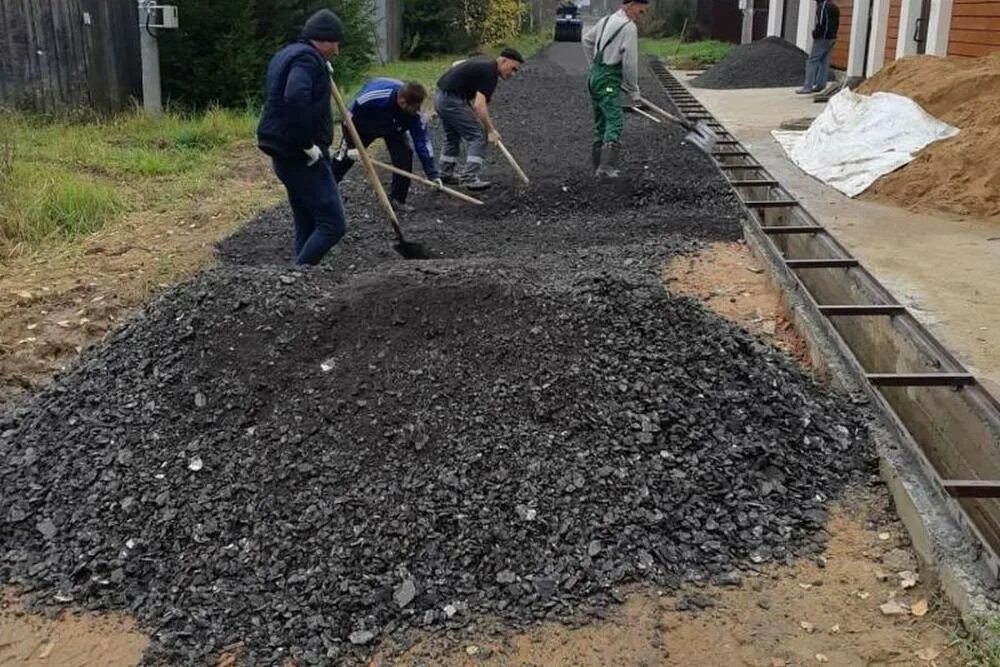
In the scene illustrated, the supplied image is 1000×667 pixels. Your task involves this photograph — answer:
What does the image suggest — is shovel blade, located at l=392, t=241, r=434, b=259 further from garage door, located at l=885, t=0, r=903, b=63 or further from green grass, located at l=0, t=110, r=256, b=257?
garage door, located at l=885, t=0, r=903, b=63

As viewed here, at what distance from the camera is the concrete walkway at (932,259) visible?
469 centimetres

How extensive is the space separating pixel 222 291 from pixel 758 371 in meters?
2.40

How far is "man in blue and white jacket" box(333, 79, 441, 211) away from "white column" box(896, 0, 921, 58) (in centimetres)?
898

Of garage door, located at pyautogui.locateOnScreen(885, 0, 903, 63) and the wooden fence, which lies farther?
garage door, located at pyautogui.locateOnScreen(885, 0, 903, 63)

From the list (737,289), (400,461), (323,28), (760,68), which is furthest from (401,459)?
(760,68)

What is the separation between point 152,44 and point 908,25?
10142 mm

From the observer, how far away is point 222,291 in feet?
14.0

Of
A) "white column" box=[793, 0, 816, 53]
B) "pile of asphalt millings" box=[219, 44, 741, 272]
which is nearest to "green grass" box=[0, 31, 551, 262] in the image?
"pile of asphalt millings" box=[219, 44, 741, 272]

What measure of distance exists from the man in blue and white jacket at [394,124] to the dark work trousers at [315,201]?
103cm

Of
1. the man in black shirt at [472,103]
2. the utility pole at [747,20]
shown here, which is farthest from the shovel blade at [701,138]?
the utility pole at [747,20]

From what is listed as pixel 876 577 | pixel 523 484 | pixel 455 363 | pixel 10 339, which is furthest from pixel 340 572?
pixel 10 339

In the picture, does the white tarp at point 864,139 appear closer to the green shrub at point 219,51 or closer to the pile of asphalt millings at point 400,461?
the pile of asphalt millings at point 400,461

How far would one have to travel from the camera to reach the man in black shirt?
299 inches

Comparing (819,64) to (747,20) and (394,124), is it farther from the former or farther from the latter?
(747,20)
